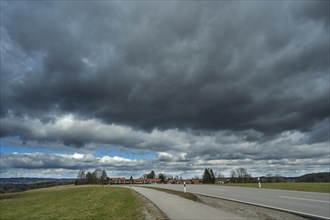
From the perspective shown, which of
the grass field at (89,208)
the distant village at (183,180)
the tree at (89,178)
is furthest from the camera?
the tree at (89,178)

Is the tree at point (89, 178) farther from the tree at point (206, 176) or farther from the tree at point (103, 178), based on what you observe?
the tree at point (206, 176)

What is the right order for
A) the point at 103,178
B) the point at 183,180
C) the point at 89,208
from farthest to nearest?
1. the point at 103,178
2. the point at 183,180
3. the point at 89,208

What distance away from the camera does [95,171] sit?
14450 centimetres

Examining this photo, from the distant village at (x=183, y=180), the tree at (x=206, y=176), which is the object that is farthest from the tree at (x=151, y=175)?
the tree at (x=206, y=176)

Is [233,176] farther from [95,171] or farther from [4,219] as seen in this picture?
[4,219]

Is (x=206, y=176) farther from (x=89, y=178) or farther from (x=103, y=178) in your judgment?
(x=89, y=178)

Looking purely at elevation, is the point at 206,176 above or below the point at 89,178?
above

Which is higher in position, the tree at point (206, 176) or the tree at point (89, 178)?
the tree at point (206, 176)

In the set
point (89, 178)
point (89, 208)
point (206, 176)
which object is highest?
point (89, 208)

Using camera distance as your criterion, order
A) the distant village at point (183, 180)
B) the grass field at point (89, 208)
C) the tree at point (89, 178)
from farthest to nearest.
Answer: the tree at point (89, 178)
the distant village at point (183, 180)
the grass field at point (89, 208)

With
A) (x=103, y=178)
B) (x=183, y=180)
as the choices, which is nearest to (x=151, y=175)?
(x=103, y=178)

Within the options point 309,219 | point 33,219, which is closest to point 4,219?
point 33,219

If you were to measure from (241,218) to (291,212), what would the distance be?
121 inches

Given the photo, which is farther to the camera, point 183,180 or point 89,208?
point 183,180
